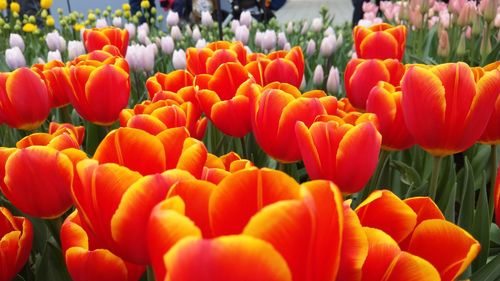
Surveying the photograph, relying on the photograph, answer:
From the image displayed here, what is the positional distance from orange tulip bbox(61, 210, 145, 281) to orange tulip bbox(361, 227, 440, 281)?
0.21 meters

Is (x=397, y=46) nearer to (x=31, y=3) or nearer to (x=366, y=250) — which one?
(x=366, y=250)

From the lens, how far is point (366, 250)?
353 millimetres

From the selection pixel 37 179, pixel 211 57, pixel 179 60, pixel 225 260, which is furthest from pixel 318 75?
pixel 225 260

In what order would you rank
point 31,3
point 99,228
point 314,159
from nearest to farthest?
point 99,228 < point 314,159 < point 31,3

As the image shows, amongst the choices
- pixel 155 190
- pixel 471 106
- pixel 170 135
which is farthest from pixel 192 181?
pixel 471 106

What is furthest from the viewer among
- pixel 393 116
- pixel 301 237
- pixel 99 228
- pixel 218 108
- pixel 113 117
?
pixel 113 117

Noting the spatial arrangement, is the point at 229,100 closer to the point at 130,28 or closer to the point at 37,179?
the point at 37,179

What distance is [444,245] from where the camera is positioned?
1.35 feet

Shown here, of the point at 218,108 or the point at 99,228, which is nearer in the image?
the point at 99,228

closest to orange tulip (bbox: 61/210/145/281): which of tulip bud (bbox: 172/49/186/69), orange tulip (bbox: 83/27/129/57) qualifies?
orange tulip (bbox: 83/27/129/57)

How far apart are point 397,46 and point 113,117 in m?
0.65

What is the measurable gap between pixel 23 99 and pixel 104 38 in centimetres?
57

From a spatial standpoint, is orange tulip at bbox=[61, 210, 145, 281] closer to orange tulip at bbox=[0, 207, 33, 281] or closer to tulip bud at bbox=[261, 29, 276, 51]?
orange tulip at bbox=[0, 207, 33, 281]

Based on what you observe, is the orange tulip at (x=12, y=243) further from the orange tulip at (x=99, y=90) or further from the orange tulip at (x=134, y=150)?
the orange tulip at (x=99, y=90)
